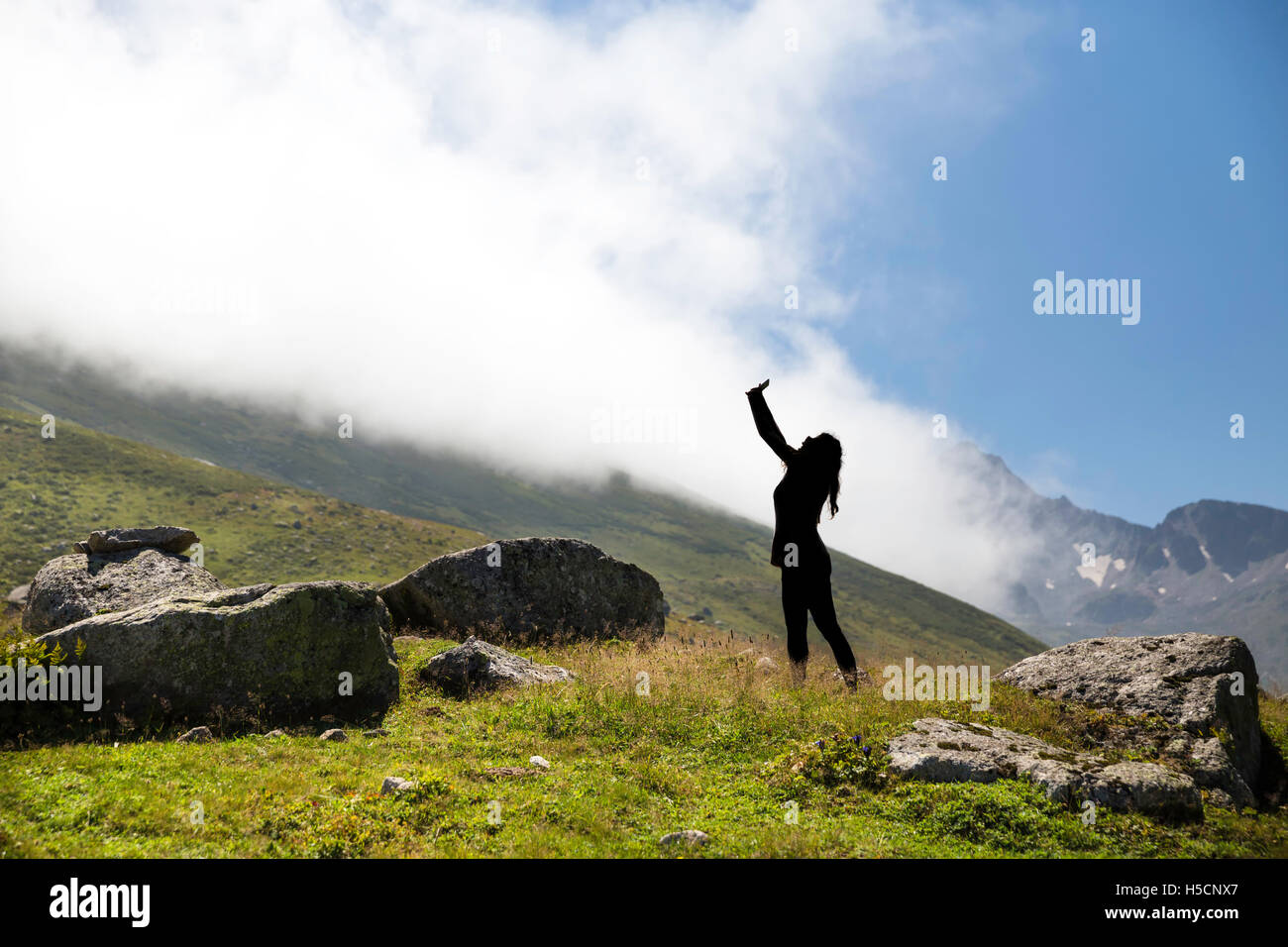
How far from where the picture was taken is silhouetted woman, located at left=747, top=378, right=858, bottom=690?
12242 millimetres

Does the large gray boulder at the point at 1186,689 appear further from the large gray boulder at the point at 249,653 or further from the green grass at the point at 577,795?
the large gray boulder at the point at 249,653

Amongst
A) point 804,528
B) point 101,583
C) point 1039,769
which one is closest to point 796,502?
point 804,528

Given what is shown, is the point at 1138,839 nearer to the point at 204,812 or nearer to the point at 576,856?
the point at 576,856

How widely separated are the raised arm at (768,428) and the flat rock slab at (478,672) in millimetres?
5762

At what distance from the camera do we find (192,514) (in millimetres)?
154625

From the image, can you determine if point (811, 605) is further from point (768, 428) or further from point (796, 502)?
point (768, 428)

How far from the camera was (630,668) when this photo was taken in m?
13.3

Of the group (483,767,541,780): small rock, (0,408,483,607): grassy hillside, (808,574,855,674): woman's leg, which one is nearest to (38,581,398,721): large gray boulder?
(483,767,541,780): small rock

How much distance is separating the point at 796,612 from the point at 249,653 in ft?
28.7

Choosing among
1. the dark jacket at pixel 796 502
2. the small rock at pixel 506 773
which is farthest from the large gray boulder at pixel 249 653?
the dark jacket at pixel 796 502

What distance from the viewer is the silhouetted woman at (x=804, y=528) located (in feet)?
40.2

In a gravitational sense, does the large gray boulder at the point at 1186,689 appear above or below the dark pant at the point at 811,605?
below
